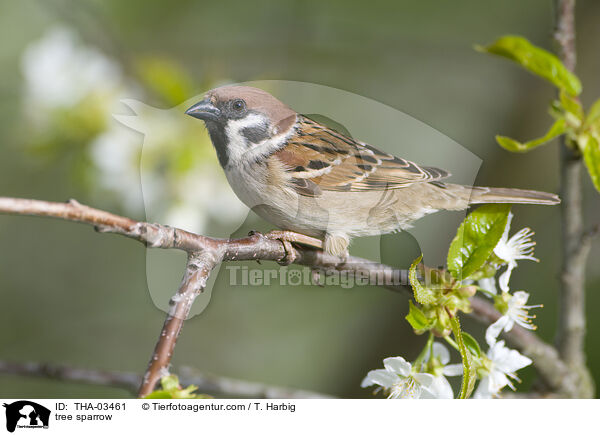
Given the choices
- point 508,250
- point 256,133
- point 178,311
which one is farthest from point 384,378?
point 256,133

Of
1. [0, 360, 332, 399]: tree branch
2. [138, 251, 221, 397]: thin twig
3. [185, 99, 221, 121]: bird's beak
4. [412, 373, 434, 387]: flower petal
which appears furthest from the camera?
[0, 360, 332, 399]: tree branch

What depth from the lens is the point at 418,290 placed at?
1241 mm

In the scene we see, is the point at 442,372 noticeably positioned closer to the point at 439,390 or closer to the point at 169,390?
the point at 439,390

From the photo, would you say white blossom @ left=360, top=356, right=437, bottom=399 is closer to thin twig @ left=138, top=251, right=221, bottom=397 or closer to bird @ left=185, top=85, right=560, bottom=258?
bird @ left=185, top=85, right=560, bottom=258

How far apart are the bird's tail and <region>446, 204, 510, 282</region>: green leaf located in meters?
0.21

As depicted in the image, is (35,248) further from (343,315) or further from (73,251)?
(343,315)

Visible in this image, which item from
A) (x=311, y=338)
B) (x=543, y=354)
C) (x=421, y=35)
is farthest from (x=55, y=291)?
(x=543, y=354)

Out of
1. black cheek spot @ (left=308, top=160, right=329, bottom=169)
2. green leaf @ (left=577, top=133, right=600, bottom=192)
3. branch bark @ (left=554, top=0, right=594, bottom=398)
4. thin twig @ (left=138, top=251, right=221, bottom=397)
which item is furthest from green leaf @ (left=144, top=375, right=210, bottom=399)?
branch bark @ (left=554, top=0, right=594, bottom=398)

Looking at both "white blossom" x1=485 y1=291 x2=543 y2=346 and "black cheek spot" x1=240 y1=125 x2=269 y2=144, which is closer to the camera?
"white blossom" x1=485 y1=291 x2=543 y2=346

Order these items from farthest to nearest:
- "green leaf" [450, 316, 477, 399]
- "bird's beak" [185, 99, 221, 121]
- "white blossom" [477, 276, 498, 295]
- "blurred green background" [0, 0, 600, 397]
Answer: "blurred green background" [0, 0, 600, 397], "bird's beak" [185, 99, 221, 121], "white blossom" [477, 276, 498, 295], "green leaf" [450, 316, 477, 399]

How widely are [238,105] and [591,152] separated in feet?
2.92

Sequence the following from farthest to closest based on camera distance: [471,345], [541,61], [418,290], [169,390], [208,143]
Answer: [208,143]
[541,61]
[471,345]
[418,290]
[169,390]

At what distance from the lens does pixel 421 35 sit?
10.8ft

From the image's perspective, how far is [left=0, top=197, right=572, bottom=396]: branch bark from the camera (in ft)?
3.19
